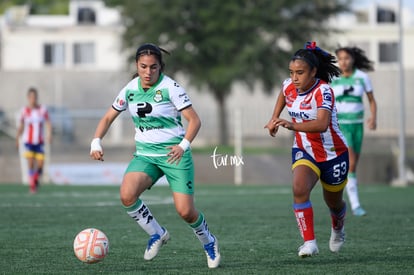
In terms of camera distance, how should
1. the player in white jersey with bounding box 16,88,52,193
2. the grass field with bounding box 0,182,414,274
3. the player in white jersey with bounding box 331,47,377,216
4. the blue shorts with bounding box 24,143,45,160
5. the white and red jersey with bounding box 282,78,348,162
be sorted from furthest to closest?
the blue shorts with bounding box 24,143,45,160, the player in white jersey with bounding box 16,88,52,193, the player in white jersey with bounding box 331,47,377,216, the white and red jersey with bounding box 282,78,348,162, the grass field with bounding box 0,182,414,274

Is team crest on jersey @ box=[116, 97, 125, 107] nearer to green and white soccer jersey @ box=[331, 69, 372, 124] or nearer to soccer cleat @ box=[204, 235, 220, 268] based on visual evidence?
soccer cleat @ box=[204, 235, 220, 268]

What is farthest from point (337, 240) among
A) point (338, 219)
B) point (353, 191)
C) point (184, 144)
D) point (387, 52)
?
point (387, 52)

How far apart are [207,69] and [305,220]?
1209 inches

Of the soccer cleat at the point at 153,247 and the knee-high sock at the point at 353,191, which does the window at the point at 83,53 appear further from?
the soccer cleat at the point at 153,247

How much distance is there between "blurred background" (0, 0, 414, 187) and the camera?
27.4 meters

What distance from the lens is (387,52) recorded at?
56.8m

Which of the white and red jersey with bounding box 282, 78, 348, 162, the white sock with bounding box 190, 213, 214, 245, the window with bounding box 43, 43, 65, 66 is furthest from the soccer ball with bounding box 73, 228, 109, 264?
the window with bounding box 43, 43, 65, 66

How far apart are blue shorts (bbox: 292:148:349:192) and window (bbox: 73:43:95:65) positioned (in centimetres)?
4740

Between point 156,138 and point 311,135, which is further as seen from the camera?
point 311,135

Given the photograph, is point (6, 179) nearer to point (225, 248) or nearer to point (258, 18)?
point (258, 18)

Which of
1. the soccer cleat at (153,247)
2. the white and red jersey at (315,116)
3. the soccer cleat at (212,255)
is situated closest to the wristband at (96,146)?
the soccer cleat at (153,247)

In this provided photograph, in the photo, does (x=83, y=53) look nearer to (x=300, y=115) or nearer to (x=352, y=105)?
(x=352, y=105)

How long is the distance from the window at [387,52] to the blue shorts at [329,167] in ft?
158

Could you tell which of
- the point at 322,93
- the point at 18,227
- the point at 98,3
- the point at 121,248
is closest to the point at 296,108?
the point at 322,93
